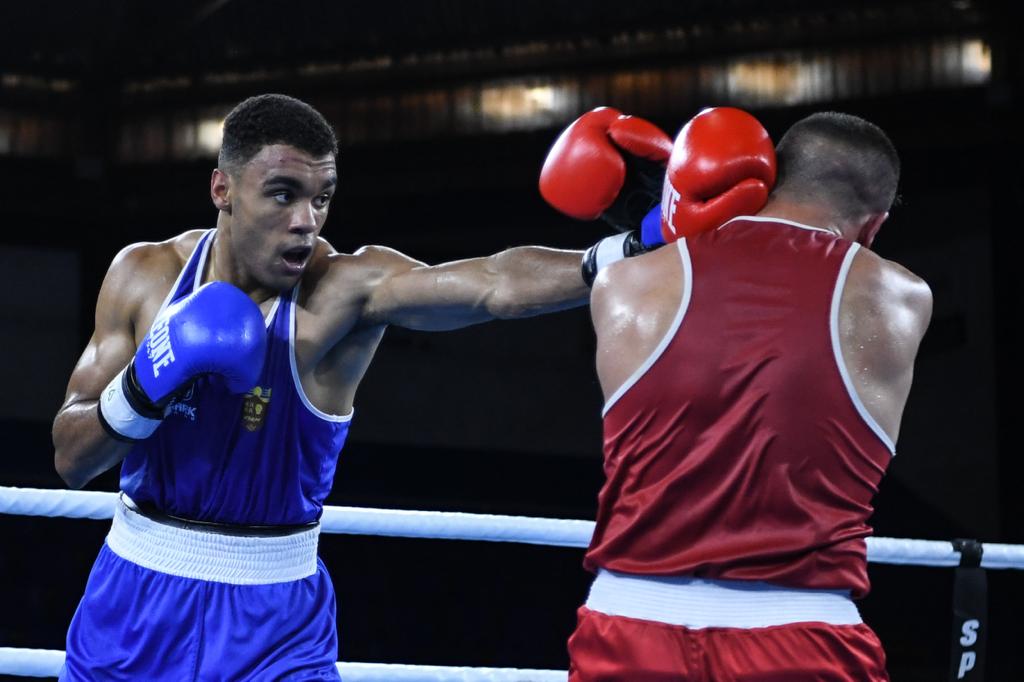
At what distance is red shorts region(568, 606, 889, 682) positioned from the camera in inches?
58.1

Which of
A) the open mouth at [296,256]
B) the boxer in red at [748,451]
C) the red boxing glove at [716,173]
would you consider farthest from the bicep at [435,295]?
the boxer in red at [748,451]

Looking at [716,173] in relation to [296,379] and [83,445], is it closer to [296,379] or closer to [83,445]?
[296,379]

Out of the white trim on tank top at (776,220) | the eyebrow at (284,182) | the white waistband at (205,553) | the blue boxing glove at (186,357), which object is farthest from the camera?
the eyebrow at (284,182)

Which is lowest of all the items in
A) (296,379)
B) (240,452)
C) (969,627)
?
(969,627)

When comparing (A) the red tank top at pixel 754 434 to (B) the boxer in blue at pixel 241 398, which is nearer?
(A) the red tank top at pixel 754 434

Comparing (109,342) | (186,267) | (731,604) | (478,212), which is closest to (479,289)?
(186,267)

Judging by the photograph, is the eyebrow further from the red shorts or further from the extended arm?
the red shorts

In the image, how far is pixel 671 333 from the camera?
60.7 inches

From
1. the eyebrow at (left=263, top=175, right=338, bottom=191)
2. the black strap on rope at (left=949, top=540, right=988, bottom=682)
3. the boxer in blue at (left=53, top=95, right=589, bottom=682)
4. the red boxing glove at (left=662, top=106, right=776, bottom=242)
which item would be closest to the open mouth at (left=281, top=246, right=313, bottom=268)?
the boxer in blue at (left=53, top=95, right=589, bottom=682)

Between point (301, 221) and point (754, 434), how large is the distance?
934 millimetres

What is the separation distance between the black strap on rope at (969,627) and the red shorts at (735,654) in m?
1.21

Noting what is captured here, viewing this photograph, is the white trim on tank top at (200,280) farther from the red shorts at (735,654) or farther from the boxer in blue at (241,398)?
the red shorts at (735,654)

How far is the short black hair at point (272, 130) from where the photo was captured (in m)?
2.09

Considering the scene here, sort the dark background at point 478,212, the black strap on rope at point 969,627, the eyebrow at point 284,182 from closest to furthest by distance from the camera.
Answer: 1. the eyebrow at point 284,182
2. the black strap on rope at point 969,627
3. the dark background at point 478,212
